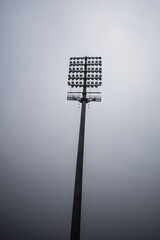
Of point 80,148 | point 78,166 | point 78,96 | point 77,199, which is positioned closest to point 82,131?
point 80,148

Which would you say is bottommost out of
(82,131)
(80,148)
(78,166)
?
(78,166)

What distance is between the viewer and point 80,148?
→ 8.41 meters

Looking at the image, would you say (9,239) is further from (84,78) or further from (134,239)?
(84,78)

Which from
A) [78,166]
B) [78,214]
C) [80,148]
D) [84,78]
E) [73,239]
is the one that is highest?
[84,78]

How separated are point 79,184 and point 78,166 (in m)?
0.96

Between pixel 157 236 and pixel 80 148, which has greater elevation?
pixel 80 148

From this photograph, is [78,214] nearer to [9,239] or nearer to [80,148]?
[80,148]

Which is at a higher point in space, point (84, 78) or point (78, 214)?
point (84, 78)

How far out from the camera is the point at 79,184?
7379mm

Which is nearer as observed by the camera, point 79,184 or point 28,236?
point 79,184

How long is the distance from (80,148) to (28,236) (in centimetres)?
1771

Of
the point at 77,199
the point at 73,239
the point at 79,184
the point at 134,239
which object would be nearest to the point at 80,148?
the point at 79,184

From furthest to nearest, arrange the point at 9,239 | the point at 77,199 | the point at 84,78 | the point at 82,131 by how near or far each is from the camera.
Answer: the point at 9,239
the point at 84,78
the point at 82,131
the point at 77,199

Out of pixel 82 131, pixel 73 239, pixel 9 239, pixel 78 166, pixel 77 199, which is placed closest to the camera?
pixel 73 239
